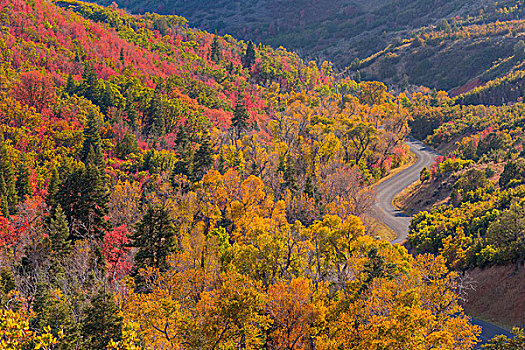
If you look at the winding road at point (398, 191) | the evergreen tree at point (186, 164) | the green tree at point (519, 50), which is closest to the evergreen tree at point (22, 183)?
the evergreen tree at point (186, 164)

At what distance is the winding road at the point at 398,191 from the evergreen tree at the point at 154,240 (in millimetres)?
41440

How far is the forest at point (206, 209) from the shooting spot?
3919 cm

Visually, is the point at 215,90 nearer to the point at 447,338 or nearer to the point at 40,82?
the point at 40,82

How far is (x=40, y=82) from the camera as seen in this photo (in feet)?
322

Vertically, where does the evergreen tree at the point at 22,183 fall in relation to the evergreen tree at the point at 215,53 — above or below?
below

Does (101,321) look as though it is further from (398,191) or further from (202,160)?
(398,191)

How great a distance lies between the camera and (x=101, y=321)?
1614 inches

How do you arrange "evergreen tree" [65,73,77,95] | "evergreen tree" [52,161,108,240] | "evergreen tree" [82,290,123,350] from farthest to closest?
"evergreen tree" [65,73,77,95] → "evergreen tree" [52,161,108,240] → "evergreen tree" [82,290,123,350]

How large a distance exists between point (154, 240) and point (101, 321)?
49.9 ft

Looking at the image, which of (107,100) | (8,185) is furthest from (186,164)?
(107,100)

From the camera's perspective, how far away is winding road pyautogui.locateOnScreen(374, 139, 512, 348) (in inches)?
3480

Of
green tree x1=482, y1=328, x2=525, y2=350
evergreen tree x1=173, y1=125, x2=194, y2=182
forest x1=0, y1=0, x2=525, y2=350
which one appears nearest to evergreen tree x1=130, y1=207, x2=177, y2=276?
forest x1=0, y1=0, x2=525, y2=350

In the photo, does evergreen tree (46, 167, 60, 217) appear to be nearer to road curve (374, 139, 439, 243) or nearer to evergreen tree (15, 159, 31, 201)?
evergreen tree (15, 159, 31, 201)

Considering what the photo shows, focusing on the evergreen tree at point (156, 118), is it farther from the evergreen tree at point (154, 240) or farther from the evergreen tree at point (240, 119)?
the evergreen tree at point (154, 240)
